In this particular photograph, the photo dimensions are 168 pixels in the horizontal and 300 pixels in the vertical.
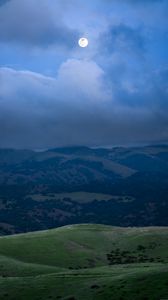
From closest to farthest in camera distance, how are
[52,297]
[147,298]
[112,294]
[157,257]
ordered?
[147,298]
[112,294]
[52,297]
[157,257]

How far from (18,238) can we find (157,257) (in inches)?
1808

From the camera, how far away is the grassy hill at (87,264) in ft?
168

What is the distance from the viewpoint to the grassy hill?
168ft

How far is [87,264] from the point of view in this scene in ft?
354

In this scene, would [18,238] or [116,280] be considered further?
[18,238]

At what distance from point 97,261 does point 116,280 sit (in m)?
60.0

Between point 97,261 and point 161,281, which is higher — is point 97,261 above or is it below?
below

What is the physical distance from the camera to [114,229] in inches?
6388

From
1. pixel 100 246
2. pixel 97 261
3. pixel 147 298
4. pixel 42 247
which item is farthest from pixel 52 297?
pixel 100 246

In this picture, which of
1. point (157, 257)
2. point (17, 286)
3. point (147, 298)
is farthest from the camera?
point (157, 257)

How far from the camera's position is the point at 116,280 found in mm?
54469

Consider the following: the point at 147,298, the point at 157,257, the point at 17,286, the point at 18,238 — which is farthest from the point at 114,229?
the point at 147,298

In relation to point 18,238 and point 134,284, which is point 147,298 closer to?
point 134,284

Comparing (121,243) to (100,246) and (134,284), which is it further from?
(134,284)
